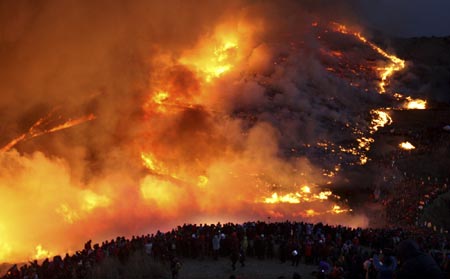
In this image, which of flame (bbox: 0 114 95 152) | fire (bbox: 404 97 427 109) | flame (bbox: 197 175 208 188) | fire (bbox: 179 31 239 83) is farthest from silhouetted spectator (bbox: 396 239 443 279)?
fire (bbox: 404 97 427 109)

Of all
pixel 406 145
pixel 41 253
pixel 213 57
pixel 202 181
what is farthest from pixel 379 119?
pixel 41 253

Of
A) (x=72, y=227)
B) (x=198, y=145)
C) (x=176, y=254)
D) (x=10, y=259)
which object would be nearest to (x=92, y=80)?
(x=198, y=145)

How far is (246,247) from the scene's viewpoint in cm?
1864

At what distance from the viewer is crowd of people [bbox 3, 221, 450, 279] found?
1580 cm

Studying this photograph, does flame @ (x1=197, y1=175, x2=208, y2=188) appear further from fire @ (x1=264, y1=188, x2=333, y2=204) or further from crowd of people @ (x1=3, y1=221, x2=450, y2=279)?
crowd of people @ (x1=3, y1=221, x2=450, y2=279)

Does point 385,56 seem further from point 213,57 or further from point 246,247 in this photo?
point 246,247

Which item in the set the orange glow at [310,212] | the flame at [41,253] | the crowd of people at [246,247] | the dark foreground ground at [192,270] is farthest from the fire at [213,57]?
the dark foreground ground at [192,270]

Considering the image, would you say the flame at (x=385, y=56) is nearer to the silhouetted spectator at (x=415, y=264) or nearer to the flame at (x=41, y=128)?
the flame at (x=41, y=128)

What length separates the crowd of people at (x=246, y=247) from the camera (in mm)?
15797

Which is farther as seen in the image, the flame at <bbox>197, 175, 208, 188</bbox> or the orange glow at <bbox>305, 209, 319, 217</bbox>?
the flame at <bbox>197, 175, 208, 188</bbox>

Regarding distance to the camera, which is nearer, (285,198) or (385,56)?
(285,198)

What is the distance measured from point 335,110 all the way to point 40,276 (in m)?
34.4

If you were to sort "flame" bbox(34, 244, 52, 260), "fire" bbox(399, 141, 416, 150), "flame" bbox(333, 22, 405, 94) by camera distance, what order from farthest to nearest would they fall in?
1. "flame" bbox(333, 22, 405, 94)
2. "fire" bbox(399, 141, 416, 150)
3. "flame" bbox(34, 244, 52, 260)

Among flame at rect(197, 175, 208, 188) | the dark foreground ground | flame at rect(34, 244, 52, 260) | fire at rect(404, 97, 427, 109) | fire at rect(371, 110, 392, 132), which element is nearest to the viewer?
the dark foreground ground
